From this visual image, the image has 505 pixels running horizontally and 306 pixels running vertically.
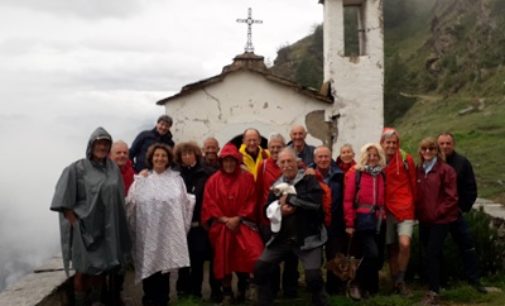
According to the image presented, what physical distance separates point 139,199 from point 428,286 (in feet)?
10.7

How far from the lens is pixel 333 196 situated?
241 inches

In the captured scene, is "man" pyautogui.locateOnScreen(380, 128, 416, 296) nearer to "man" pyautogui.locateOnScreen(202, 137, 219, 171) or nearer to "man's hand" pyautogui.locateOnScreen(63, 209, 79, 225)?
"man" pyautogui.locateOnScreen(202, 137, 219, 171)

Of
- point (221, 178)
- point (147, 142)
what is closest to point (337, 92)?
point (147, 142)

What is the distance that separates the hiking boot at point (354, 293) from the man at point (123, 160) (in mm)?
2459

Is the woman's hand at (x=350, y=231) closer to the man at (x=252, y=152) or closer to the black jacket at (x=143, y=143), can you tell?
the man at (x=252, y=152)

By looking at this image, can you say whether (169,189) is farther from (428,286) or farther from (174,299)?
(428,286)

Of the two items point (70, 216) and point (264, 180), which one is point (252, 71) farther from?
point (70, 216)

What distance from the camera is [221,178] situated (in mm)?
6027

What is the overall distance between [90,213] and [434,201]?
3.33 metres

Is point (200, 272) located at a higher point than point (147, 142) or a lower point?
lower

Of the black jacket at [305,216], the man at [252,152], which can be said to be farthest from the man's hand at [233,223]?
the man at [252,152]

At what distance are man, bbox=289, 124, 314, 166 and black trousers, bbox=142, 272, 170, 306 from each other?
1.84 meters

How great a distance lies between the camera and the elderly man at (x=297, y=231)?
548 cm

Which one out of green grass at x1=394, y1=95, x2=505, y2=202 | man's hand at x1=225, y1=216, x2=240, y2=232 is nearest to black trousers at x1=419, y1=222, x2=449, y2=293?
man's hand at x1=225, y1=216, x2=240, y2=232
